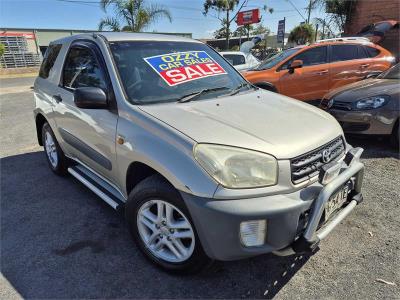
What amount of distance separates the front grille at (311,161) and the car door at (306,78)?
16.4 ft

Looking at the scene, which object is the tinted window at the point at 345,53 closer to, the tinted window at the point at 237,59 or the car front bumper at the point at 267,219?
the tinted window at the point at 237,59

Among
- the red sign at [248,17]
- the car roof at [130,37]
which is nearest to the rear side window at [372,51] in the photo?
the car roof at [130,37]

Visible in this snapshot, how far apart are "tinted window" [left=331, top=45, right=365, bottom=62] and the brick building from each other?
203 inches

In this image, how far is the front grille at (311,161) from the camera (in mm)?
2176

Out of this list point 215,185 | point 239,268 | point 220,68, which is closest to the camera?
point 215,185

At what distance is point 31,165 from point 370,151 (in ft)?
17.0

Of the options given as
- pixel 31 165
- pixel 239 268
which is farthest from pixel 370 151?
pixel 31 165

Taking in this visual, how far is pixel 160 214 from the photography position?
2451 millimetres

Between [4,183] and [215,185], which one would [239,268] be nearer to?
[215,185]

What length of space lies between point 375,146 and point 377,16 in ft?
34.7

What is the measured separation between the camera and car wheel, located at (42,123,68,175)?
425 centimetres

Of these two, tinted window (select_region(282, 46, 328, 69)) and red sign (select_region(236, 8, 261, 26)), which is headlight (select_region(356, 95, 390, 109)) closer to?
tinted window (select_region(282, 46, 328, 69))

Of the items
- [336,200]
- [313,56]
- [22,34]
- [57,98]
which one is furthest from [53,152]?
[22,34]

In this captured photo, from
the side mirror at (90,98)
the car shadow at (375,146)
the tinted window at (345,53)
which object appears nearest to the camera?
the side mirror at (90,98)
